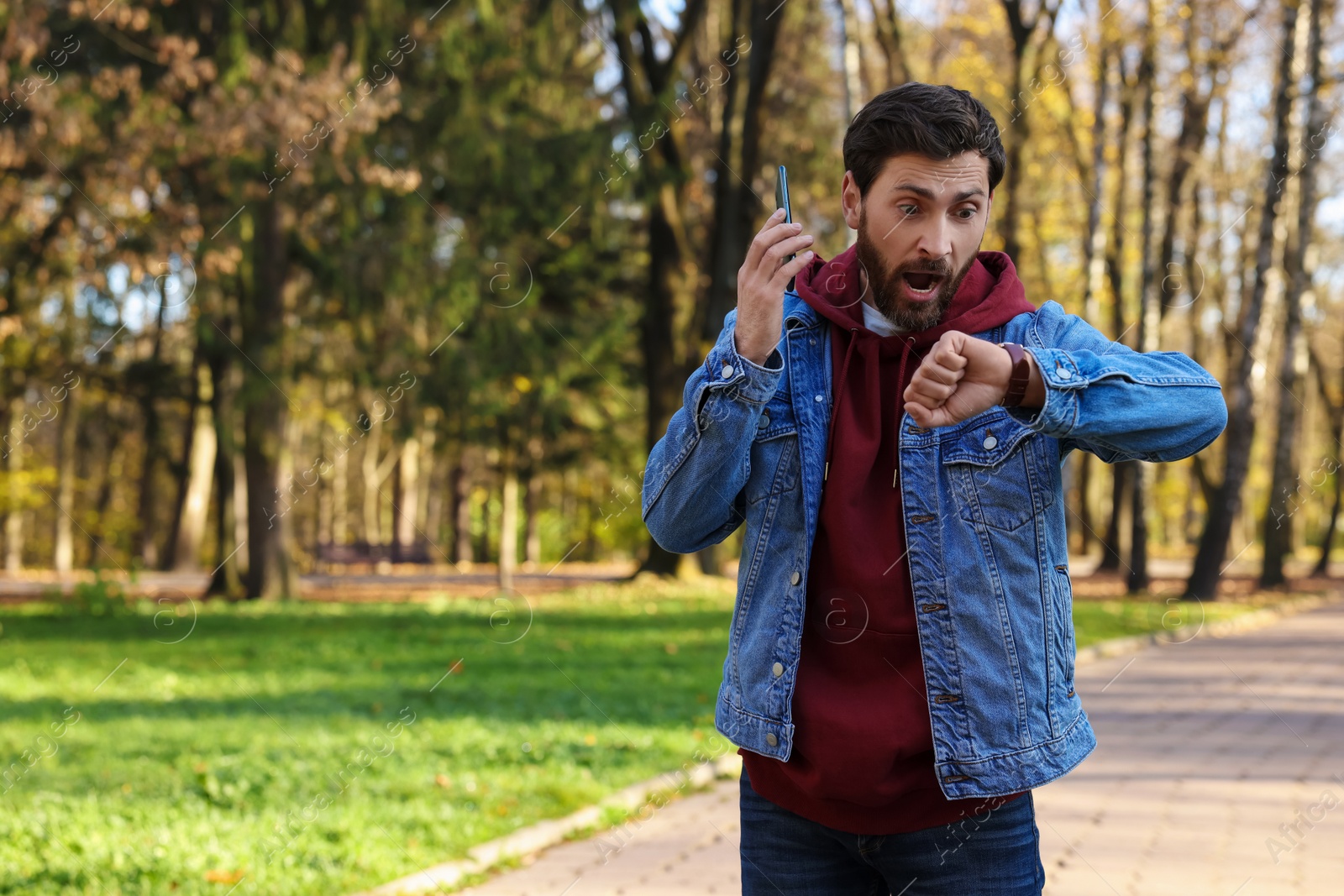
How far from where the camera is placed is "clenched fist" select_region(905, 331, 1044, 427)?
5.82ft

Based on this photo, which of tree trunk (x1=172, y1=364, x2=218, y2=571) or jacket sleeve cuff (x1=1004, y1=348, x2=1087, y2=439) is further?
tree trunk (x1=172, y1=364, x2=218, y2=571)

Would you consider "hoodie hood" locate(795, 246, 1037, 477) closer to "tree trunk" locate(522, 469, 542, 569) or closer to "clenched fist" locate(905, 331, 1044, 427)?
"clenched fist" locate(905, 331, 1044, 427)

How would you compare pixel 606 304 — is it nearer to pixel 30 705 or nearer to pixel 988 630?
pixel 30 705

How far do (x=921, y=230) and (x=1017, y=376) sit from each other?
26 cm

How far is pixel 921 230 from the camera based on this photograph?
6.36ft

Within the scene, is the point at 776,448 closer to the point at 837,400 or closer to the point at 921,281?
the point at 837,400

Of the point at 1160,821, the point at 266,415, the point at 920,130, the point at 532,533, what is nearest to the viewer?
the point at 920,130

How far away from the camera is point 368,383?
54.4ft

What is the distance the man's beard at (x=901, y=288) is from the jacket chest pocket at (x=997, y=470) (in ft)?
0.56

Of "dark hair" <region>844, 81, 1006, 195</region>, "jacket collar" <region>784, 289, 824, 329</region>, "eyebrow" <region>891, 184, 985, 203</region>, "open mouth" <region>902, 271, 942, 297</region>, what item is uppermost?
"dark hair" <region>844, 81, 1006, 195</region>

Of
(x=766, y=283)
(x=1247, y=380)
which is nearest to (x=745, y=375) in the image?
(x=766, y=283)

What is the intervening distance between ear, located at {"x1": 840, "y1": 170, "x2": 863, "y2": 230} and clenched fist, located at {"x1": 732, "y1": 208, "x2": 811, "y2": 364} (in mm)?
142

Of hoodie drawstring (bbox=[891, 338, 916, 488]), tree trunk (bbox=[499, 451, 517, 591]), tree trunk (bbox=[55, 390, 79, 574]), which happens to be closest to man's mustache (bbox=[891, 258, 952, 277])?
hoodie drawstring (bbox=[891, 338, 916, 488])

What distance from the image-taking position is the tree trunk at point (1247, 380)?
17562 millimetres
